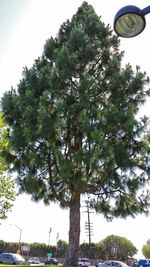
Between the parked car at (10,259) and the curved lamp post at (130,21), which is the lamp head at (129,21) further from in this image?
the parked car at (10,259)

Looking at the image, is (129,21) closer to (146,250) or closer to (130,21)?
(130,21)

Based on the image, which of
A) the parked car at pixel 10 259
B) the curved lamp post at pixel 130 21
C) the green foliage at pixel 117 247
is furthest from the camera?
the green foliage at pixel 117 247

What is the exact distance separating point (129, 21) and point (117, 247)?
87.3 metres

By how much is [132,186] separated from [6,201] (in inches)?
457

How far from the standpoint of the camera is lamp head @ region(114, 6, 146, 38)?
4246 mm

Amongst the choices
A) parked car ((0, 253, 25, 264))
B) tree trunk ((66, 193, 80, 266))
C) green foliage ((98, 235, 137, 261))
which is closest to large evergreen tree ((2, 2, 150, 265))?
tree trunk ((66, 193, 80, 266))

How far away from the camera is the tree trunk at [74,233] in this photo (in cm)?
1325

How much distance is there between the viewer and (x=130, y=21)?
4449mm

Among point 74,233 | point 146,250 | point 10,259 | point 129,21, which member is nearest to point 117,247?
point 146,250

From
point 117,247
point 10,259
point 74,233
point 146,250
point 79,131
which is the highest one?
point 117,247

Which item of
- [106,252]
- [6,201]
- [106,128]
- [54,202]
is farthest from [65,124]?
[106,252]

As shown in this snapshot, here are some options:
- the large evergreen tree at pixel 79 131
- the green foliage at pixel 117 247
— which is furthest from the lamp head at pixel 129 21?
the green foliage at pixel 117 247

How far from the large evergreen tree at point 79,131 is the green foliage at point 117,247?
6749 centimetres

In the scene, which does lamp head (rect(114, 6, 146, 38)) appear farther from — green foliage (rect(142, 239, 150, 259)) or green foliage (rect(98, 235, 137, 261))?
green foliage (rect(98, 235, 137, 261))
